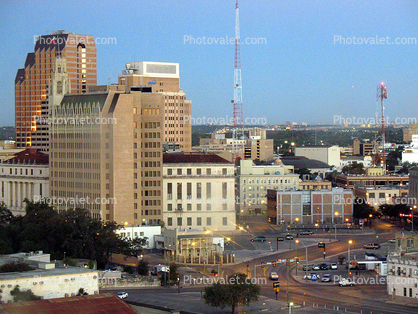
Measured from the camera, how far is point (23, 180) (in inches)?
7441

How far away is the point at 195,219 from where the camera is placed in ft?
574

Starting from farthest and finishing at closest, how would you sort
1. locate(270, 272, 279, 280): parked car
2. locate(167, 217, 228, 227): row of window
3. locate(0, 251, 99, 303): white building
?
1. locate(167, 217, 228, 227): row of window
2. locate(270, 272, 279, 280): parked car
3. locate(0, 251, 99, 303): white building

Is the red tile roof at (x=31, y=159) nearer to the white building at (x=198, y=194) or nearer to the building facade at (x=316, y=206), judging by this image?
the white building at (x=198, y=194)

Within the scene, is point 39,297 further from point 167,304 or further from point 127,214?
point 127,214

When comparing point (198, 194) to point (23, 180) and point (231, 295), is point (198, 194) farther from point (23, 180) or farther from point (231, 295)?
point (231, 295)

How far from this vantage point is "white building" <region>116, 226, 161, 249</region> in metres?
158

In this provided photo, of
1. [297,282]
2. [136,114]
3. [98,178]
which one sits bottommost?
[297,282]

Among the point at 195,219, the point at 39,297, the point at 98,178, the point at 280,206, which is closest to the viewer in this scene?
the point at 39,297

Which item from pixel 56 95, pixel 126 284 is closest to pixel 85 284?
pixel 126 284

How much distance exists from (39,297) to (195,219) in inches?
3454

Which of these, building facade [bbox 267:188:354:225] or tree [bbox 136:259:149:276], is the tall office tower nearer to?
building facade [bbox 267:188:354:225]

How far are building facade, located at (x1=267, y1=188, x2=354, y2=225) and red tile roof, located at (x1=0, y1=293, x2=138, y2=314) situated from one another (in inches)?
4182

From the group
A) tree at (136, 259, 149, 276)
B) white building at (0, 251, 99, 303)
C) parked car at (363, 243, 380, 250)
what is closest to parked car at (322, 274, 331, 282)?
tree at (136, 259, 149, 276)

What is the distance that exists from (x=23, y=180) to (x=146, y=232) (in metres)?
42.3
